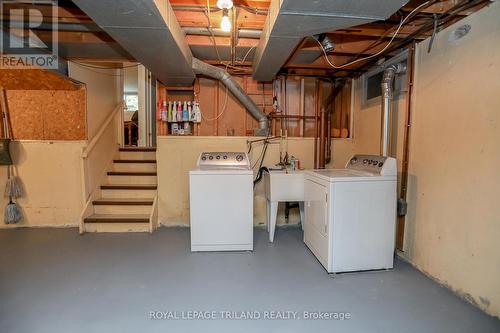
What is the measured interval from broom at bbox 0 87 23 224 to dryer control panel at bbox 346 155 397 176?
473cm

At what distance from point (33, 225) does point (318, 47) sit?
4.77 m

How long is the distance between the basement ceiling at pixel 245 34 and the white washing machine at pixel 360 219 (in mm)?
1268

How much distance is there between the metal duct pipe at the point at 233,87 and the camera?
136 inches

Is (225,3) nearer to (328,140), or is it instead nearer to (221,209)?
(221,209)

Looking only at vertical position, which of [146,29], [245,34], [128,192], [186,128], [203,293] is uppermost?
[245,34]

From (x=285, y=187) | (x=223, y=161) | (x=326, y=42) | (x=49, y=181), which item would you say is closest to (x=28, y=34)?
(x=49, y=181)

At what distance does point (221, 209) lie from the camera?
310 cm

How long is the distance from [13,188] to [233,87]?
3.52 meters

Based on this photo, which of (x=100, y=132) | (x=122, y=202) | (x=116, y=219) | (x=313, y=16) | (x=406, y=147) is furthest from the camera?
(x=100, y=132)

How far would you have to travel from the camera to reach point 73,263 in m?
2.79

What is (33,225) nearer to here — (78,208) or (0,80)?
(78,208)

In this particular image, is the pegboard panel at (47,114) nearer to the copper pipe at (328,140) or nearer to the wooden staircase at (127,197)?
the wooden staircase at (127,197)

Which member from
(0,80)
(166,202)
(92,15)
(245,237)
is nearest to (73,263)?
(166,202)

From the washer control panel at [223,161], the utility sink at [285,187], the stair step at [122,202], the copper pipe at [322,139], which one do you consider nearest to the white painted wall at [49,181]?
the stair step at [122,202]
